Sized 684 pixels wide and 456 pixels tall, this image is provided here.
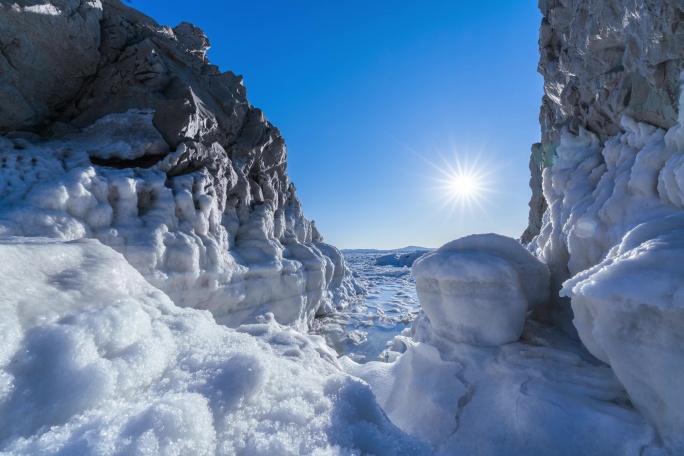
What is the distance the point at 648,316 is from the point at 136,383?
474cm

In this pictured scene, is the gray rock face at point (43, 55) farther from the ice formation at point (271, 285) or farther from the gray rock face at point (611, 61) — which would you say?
the gray rock face at point (611, 61)

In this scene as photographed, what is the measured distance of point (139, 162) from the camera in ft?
33.6

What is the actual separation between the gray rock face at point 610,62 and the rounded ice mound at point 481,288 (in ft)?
10.3

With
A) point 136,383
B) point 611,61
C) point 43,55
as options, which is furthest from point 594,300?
point 43,55

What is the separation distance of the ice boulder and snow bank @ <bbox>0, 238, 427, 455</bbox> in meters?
2.55

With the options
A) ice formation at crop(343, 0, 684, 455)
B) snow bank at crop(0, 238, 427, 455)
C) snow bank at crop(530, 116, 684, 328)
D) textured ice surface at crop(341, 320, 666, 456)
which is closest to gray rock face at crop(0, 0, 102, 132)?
snow bank at crop(0, 238, 427, 455)

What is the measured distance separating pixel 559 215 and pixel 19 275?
27.1 ft

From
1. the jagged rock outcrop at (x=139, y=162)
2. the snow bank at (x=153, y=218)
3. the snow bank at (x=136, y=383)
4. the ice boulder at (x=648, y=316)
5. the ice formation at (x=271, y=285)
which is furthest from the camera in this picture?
the jagged rock outcrop at (x=139, y=162)

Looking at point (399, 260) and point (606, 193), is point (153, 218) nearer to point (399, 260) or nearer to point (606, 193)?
point (606, 193)

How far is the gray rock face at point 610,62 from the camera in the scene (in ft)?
14.3

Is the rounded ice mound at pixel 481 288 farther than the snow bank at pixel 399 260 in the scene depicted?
No

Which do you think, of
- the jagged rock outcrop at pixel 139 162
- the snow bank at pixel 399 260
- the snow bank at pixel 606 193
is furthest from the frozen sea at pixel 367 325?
the snow bank at pixel 399 260

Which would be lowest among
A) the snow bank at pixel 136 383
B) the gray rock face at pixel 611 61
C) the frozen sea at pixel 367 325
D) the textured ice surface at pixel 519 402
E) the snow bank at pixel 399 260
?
the frozen sea at pixel 367 325

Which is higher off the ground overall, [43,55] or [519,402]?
[43,55]
